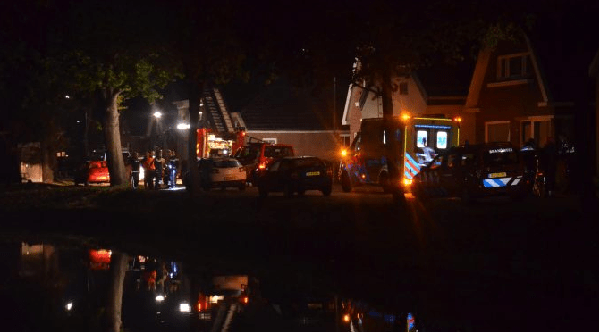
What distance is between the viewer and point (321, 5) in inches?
864

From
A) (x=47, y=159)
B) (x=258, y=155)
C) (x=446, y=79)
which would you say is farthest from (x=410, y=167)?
(x=47, y=159)

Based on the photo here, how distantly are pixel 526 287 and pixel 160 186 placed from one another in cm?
3269

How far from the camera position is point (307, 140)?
2648 inches

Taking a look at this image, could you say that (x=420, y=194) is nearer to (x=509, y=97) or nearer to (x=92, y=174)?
(x=509, y=97)

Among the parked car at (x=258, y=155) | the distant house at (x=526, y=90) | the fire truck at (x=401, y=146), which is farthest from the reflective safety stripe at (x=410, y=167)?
the parked car at (x=258, y=155)

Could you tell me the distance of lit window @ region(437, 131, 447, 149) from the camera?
115 ft

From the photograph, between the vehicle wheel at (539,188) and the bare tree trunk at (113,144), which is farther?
the bare tree trunk at (113,144)

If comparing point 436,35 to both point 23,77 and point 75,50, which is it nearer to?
point 75,50

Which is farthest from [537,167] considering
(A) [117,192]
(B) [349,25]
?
(A) [117,192]

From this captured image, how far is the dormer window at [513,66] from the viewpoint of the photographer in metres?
41.4

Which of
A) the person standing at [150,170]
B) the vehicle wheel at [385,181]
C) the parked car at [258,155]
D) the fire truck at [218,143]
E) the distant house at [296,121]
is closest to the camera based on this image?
the vehicle wheel at [385,181]

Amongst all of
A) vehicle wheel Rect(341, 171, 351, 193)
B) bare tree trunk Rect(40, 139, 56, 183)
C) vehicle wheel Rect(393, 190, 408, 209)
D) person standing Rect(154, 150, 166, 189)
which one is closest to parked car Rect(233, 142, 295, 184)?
person standing Rect(154, 150, 166, 189)

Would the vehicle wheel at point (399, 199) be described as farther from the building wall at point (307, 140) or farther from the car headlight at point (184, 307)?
the building wall at point (307, 140)

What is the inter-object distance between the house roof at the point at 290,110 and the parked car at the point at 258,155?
20.0 meters
